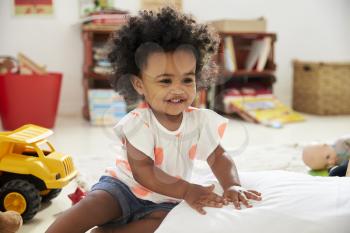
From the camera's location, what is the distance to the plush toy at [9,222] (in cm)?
94

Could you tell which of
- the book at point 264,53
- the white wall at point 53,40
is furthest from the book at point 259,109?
the white wall at point 53,40

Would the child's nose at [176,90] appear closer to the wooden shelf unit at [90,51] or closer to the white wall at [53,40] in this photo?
the wooden shelf unit at [90,51]

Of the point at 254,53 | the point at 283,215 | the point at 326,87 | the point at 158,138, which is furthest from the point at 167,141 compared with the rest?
the point at 326,87

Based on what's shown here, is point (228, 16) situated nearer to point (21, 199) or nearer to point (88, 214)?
point (21, 199)

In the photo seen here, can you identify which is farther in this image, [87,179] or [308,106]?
[308,106]

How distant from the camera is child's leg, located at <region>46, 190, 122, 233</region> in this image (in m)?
0.84

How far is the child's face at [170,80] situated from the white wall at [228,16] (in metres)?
1.53

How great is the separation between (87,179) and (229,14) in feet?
6.63

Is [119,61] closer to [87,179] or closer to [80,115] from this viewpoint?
[87,179]

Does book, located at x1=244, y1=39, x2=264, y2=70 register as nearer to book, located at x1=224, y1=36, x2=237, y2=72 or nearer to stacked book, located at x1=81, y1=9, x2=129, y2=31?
book, located at x1=224, y1=36, x2=237, y2=72

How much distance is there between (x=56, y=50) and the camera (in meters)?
2.82

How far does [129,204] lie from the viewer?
892mm

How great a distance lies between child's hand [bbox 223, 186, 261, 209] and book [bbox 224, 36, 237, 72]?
2033mm

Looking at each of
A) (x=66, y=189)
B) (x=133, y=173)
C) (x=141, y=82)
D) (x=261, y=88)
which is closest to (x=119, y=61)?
(x=141, y=82)
